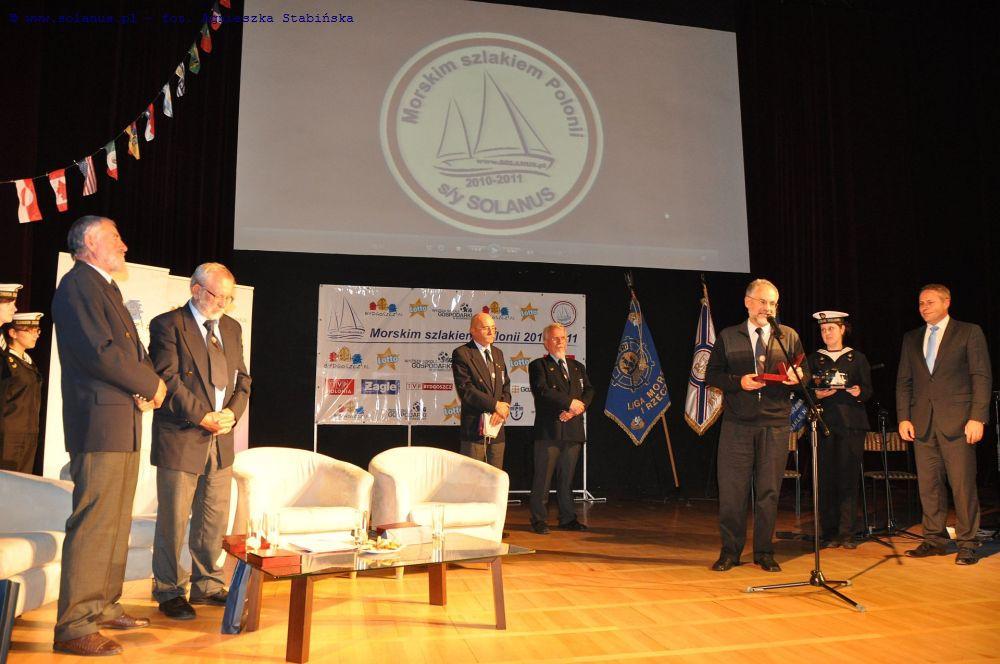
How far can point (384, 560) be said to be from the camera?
2.83 m

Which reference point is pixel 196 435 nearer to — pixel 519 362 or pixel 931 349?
pixel 519 362

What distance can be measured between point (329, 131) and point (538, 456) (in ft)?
10.6

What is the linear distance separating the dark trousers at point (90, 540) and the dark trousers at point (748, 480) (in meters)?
3.08

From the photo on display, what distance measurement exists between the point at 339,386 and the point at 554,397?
213cm

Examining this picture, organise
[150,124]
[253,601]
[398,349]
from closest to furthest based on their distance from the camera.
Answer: [253,601] → [150,124] → [398,349]

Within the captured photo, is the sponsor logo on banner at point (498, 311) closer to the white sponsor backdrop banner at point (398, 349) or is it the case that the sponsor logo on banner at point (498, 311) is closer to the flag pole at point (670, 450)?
the white sponsor backdrop banner at point (398, 349)

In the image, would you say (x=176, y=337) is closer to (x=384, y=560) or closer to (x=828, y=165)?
(x=384, y=560)

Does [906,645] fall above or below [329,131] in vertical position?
below

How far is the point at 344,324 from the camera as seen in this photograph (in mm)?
6812

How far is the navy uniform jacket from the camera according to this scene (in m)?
5.71

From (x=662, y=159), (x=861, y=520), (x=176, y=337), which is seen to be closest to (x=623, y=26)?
(x=662, y=159)

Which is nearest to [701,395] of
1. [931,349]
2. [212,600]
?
[931,349]

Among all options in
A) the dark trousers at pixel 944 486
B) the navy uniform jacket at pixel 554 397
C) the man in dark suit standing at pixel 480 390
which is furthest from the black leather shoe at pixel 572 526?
the dark trousers at pixel 944 486

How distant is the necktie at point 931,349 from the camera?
4.82 metres
